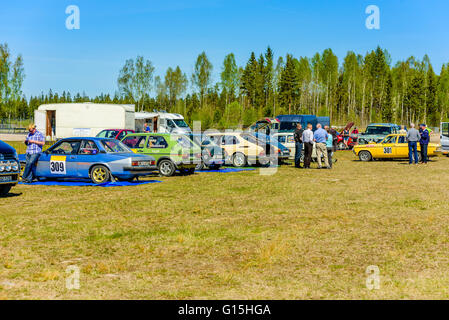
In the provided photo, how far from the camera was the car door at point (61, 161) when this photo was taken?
15.5 meters

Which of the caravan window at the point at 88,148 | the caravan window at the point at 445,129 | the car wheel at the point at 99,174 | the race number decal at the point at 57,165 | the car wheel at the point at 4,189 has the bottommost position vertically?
the car wheel at the point at 4,189

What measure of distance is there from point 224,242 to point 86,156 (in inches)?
334

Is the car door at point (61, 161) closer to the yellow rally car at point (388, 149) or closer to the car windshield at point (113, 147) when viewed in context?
A: the car windshield at point (113, 147)

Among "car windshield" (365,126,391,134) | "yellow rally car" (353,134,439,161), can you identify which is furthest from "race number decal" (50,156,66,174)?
"car windshield" (365,126,391,134)

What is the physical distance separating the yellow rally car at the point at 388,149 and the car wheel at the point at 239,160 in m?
8.32

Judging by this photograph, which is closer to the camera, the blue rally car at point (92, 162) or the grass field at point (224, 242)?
the grass field at point (224, 242)

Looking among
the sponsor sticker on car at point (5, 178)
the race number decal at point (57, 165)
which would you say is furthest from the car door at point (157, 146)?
the sponsor sticker on car at point (5, 178)

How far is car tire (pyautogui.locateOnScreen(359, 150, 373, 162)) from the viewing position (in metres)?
27.2

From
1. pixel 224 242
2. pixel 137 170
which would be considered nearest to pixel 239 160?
pixel 137 170

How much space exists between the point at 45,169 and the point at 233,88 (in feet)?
247

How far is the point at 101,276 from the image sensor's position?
20.4 feet

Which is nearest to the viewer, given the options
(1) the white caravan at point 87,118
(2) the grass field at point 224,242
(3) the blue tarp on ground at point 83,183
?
(2) the grass field at point 224,242

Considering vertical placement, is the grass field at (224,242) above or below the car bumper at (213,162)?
below
